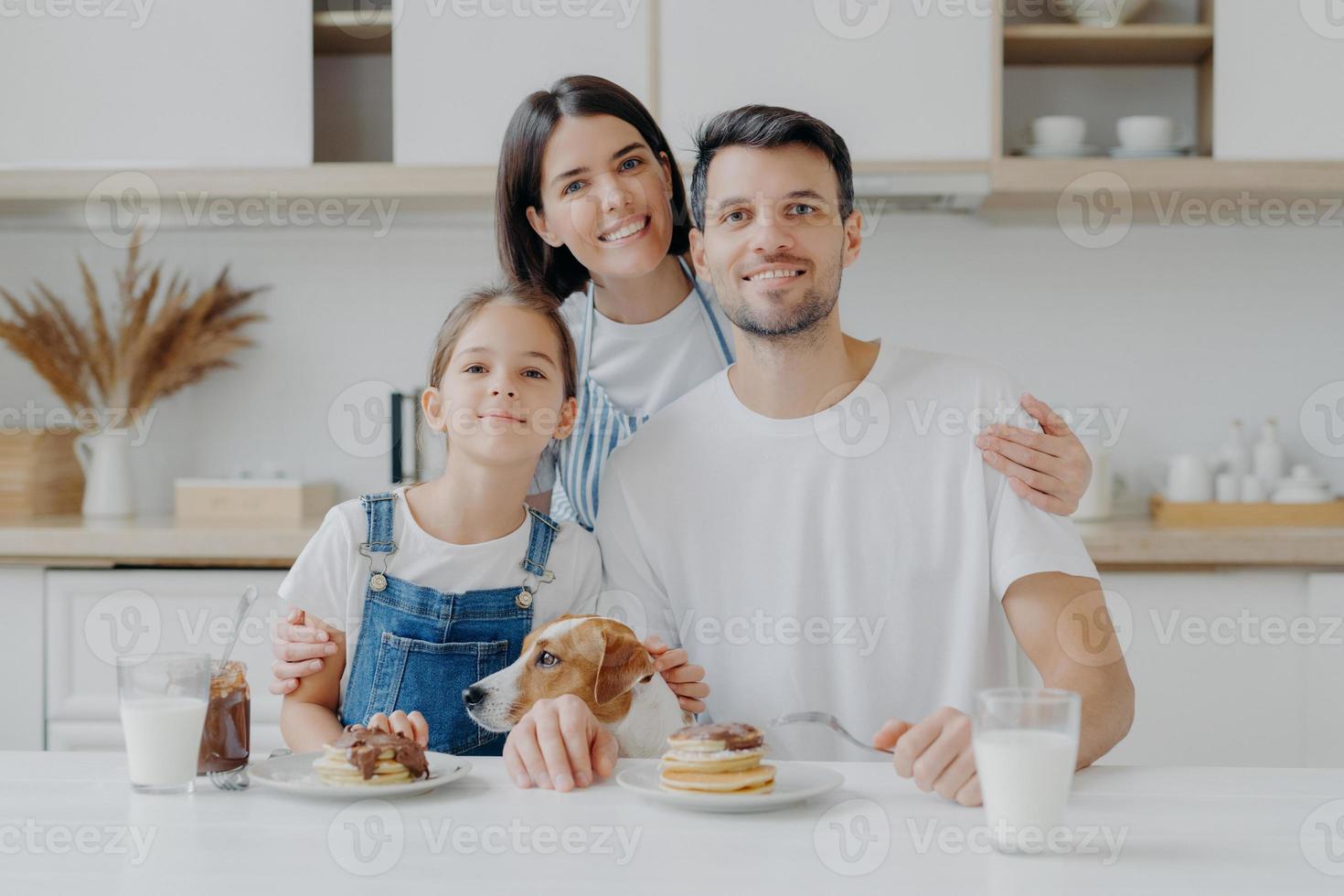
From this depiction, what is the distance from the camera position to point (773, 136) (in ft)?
4.54

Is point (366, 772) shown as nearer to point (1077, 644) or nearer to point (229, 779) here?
point (229, 779)

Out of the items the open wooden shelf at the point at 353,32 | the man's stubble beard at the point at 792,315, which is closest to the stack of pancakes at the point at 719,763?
the man's stubble beard at the point at 792,315

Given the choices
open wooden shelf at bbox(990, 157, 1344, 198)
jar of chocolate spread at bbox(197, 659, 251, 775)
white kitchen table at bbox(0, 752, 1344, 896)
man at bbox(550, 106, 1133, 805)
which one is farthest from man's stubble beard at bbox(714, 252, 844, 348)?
open wooden shelf at bbox(990, 157, 1344, 198)

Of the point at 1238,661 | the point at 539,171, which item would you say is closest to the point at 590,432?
the point at 539,171

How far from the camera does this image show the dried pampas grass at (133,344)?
2.78m

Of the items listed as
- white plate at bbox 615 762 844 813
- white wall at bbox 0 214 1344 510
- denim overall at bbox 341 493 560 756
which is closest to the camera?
white plate at bbox 615 762 844 813

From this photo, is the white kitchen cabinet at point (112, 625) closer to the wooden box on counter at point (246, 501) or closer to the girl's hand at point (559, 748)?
the wooden box on counter at point (246, 501)

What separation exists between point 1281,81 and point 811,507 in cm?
161

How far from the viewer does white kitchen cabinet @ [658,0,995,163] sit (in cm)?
241

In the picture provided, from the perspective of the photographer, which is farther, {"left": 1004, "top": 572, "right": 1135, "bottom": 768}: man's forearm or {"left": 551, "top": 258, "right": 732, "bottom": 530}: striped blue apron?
{"left": 551, "top": 258, "right": 732, "bottom": 530}: striped blue apron

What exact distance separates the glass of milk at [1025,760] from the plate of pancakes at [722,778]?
13 cm

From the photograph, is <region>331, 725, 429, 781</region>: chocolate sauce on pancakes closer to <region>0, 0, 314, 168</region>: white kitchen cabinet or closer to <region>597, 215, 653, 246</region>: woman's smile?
<region>597, 215, 653, 246</region>: woman's smile

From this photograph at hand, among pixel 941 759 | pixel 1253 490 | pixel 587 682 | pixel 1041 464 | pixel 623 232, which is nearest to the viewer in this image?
pixel 941 759

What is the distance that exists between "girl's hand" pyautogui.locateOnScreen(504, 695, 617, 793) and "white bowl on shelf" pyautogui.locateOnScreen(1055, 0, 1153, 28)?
6.72ft
